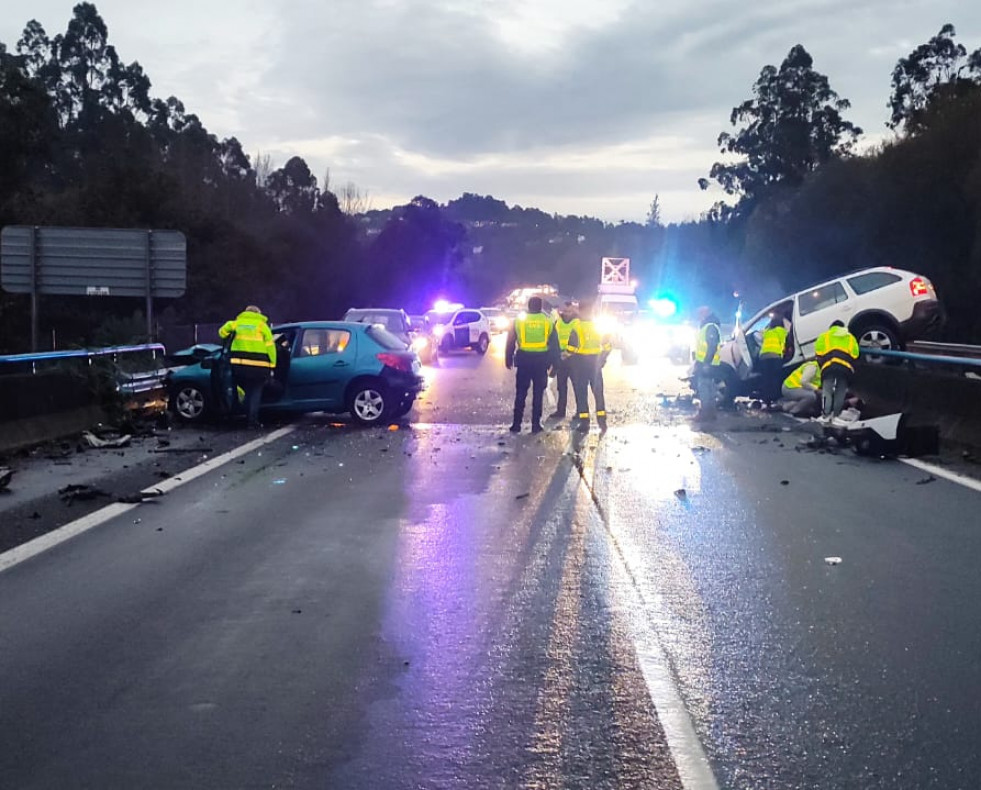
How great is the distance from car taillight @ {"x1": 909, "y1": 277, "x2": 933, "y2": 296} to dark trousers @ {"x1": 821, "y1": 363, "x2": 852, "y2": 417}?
573 cm

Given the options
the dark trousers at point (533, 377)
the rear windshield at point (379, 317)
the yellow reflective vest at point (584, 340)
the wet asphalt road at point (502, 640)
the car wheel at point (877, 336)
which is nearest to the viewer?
the wet asphalt road at point (502, 640)

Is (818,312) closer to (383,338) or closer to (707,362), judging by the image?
(707,362)

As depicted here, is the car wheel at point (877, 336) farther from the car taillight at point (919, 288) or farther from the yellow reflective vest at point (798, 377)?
the yellow reflective vest at point (798, 377)

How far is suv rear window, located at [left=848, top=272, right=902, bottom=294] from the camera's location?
71.7ft

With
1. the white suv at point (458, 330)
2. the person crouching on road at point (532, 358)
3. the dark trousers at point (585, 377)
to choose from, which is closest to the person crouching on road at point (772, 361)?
the dark trousers at point (585, 377)

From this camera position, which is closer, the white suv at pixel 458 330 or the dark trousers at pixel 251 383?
the dark trousers at pixel 251 383

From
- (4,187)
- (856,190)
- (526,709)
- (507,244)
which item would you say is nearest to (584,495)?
(526,709)

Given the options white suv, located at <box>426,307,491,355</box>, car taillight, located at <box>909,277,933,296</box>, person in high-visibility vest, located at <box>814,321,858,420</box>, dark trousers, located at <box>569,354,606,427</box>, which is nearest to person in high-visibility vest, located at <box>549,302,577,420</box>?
dark trousers, located at <box>569,354,606,427</box>

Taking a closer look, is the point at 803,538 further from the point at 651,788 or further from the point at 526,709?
the point at 651,788

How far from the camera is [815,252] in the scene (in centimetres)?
5650

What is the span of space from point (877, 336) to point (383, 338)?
961 cm

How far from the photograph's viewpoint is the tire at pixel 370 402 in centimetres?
1750

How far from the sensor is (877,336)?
71.7ft

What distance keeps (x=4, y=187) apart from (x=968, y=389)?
115ft
